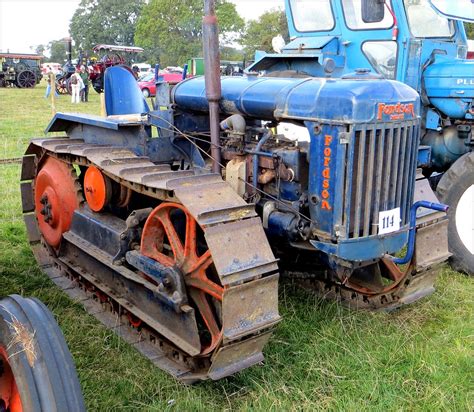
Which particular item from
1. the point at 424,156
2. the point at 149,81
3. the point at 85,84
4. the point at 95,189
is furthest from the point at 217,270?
the point at 149,81

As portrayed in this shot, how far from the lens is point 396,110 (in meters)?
3.54

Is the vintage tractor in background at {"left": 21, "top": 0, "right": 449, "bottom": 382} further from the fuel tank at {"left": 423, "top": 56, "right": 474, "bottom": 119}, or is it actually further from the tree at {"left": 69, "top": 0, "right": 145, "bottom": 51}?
the tree at {"left": 69, "top": 0, "right": 145, "bottom": 51}

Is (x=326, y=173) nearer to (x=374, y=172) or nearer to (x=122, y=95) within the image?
(x=374, y=172)

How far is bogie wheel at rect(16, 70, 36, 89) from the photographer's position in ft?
103

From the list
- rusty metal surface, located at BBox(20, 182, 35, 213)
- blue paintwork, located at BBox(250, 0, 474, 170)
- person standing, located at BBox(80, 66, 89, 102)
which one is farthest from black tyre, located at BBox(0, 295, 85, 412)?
person standing, located at BBox(80, 66, 89, 102)

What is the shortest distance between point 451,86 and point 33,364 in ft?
15.7

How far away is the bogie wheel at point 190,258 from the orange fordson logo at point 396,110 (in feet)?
4.17

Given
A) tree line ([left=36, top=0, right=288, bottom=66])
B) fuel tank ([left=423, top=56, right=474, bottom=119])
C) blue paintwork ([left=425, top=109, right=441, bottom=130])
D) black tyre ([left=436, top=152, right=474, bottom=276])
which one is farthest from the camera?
tree line ([left=36, top=0, right=288, bottom=66])

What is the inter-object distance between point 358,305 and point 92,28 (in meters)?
69.6

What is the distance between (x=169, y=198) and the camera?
143 inches

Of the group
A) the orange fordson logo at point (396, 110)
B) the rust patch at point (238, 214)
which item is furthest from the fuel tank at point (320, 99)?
the rust patch at point (238, 214)

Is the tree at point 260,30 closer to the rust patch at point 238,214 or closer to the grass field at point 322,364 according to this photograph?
the grass field at point 322,364

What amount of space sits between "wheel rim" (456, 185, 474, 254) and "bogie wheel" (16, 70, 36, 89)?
30.1 m

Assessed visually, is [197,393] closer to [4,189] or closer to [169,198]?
[169,198]
